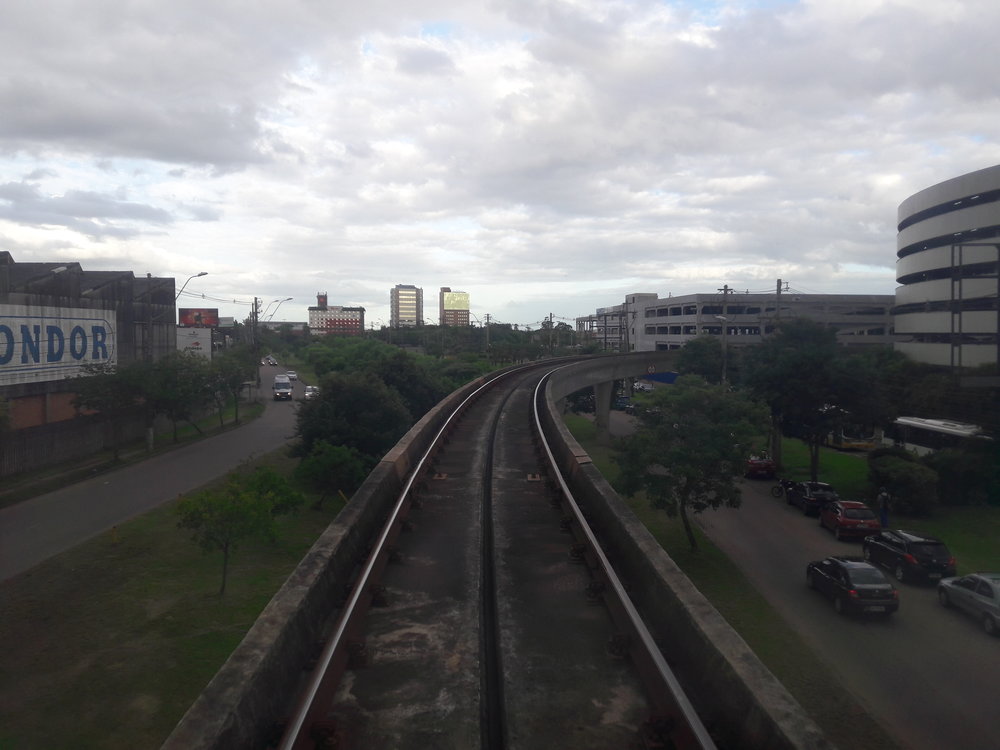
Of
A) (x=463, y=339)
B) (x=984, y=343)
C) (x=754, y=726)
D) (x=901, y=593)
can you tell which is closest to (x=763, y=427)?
(x=901, y=593)

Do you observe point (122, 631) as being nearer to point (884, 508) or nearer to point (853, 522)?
point (853, 522)

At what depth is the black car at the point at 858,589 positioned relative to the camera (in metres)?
16.0

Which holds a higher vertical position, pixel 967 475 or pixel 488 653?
pixel 488 653

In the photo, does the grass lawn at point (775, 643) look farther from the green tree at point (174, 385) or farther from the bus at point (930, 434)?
the green tree at point (174, 385)

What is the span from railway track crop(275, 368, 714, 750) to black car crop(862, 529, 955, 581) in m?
13.5

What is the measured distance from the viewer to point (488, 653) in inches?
231

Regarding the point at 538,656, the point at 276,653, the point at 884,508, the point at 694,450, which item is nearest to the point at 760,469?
the point at 884,508

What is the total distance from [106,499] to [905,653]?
23493mm

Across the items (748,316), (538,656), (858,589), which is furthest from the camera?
(748,316)

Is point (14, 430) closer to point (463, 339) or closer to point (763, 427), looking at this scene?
point (763, 427)

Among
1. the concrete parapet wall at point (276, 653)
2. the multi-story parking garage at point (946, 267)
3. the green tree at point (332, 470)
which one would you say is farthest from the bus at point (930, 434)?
the concrete parapet wall at point (276, 653)

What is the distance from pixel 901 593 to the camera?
712 inches

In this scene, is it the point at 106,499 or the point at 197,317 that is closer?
the point at 106,499

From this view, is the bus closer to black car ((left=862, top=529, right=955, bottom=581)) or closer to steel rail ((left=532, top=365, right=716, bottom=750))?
black car ((left=862, top=529, right=955, bottom=581))
